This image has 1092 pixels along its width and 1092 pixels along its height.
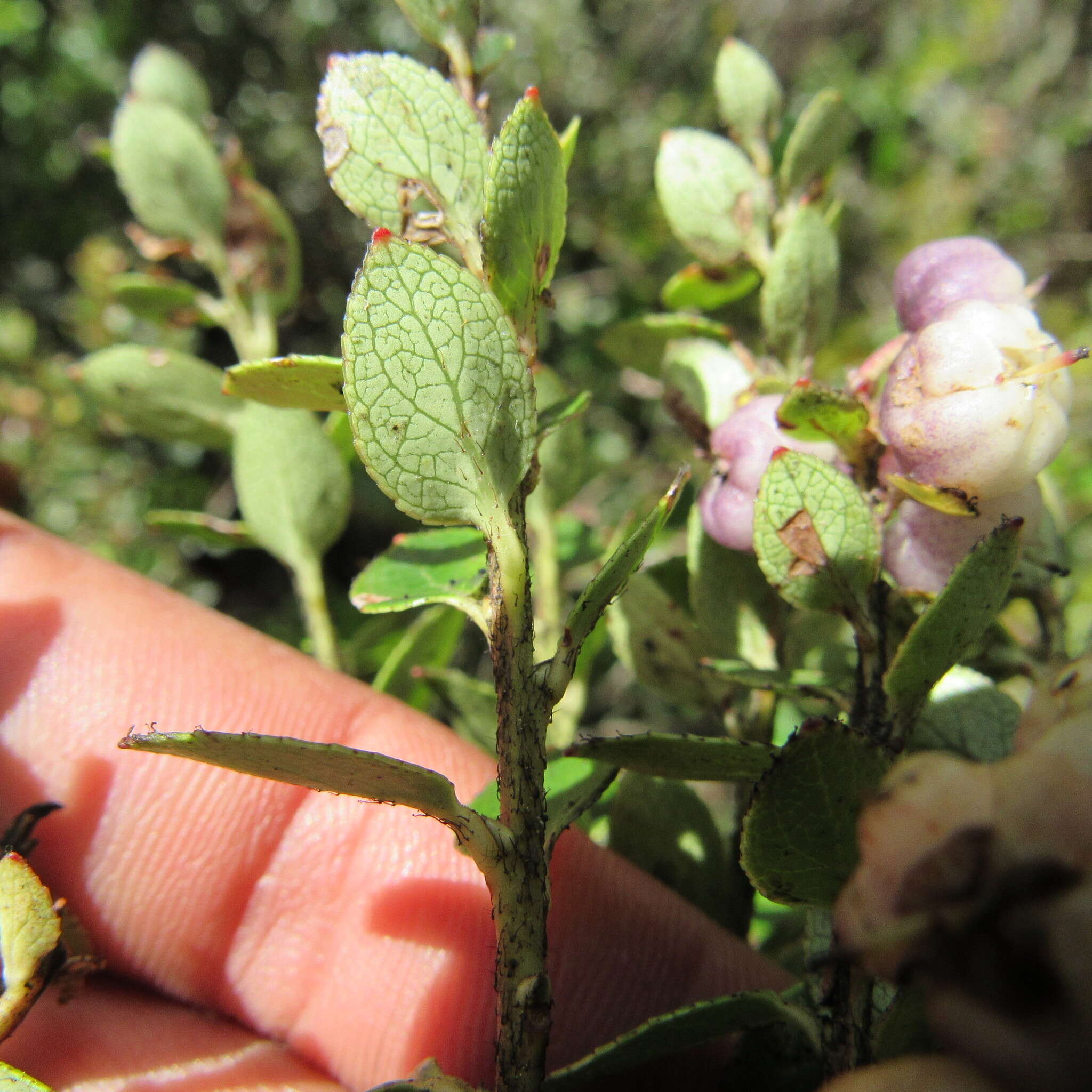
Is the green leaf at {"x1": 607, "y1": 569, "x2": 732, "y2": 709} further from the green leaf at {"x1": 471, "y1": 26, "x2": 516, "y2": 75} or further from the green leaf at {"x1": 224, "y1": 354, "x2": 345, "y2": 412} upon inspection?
the green leaf at {"x1": 471, "y1": 26, "x2": 516, "y2": 75}

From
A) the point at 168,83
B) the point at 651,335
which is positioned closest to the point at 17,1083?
the point at 651,335

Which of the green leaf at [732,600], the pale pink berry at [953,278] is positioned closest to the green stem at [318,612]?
the green leaf at [732,600]

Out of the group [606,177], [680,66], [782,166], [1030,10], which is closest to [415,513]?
[782,166]

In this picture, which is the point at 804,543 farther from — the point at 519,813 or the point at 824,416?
the point at 519,813

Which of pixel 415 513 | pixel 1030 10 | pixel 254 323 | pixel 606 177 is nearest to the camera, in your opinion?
pixel 415 513

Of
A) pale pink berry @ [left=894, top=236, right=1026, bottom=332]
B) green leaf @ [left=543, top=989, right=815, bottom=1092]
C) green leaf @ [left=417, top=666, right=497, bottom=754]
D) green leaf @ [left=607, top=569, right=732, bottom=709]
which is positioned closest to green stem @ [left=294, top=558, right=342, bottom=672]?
green leaf @ [left=417, top=666, right=497, bottom=754]

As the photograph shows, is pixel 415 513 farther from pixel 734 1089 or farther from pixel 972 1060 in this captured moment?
pixel 734 1089
